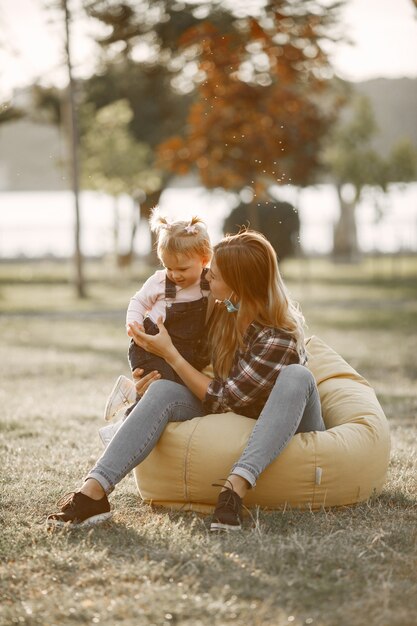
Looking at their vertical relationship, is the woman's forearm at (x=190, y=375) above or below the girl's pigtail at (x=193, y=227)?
below

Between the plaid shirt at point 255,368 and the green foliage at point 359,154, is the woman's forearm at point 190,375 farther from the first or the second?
the green foliage at point 359,154

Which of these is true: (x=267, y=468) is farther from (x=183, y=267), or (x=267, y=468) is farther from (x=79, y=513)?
(x=183, y=267)

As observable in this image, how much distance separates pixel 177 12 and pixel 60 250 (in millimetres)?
20611

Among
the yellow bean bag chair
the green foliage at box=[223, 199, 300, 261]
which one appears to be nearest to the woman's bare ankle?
the yellow bean bag chair

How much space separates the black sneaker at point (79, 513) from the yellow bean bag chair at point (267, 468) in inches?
16.4

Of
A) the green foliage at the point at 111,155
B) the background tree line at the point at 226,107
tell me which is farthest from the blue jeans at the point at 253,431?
the green foliage at the point at 111,155

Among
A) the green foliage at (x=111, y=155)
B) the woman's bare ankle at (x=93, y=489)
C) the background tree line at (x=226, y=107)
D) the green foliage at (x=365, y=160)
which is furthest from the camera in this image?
the green foliage at (x=365, y=160)

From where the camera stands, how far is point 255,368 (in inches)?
165

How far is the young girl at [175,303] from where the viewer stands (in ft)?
14.6

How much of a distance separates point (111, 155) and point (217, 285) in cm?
1942

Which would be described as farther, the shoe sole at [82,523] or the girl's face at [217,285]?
the girl's face at [217,285]

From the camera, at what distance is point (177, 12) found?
13914mm

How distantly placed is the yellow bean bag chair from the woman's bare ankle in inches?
15.3

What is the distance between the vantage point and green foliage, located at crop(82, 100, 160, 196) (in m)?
23.3
